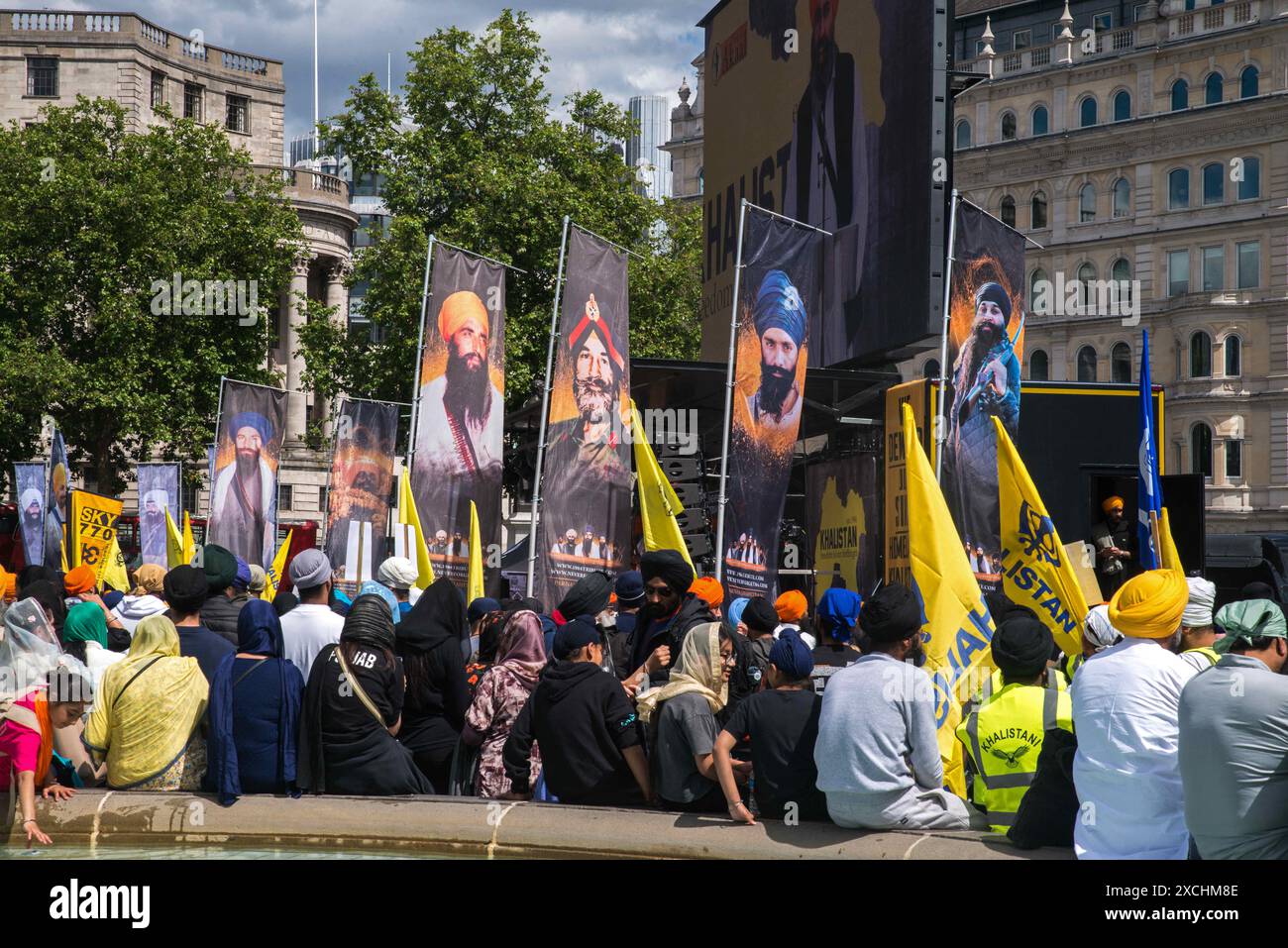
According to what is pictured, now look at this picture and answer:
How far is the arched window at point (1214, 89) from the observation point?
208 ft

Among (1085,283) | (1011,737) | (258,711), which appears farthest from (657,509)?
(1085,283)

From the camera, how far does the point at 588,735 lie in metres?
7.57

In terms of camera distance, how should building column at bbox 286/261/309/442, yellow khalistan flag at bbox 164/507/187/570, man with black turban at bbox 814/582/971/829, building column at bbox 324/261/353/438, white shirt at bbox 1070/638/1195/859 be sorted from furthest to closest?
building column at bbox 286/261/309/442 → building column at bbox 324/261/353/438 → yellow khalistan flag at bbox 164/507/187/570 → man with black turban at bbox 814/582/971/829 → white shirt at bbox 1070/638/1195/859

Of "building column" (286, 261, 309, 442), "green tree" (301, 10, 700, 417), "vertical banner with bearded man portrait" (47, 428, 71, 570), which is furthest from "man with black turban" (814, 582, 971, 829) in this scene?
"building column" (286, 261, 309, 442)

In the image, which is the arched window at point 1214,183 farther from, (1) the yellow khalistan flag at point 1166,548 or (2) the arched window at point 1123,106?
(1) the yellow khalistan flag at point 1166,548

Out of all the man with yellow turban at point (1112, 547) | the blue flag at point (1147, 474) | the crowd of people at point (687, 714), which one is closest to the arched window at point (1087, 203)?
the man with yellow turban at point (1112, 547)

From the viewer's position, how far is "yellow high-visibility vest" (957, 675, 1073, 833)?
6.80 meters

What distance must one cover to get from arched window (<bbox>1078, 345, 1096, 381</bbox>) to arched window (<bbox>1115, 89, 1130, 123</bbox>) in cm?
979

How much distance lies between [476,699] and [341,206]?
56769mm

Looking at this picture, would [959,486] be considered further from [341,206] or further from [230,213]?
[341,206]

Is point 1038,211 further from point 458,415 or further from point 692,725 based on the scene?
point 692,725

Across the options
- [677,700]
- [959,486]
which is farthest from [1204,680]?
[959,486]

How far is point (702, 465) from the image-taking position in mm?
24219

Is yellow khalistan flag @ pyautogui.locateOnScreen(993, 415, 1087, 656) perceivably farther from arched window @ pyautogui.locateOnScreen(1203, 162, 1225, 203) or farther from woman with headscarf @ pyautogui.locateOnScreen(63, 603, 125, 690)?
arched window @ pyautogui.locateOnScreen(1203, 162, 1225, 203)
